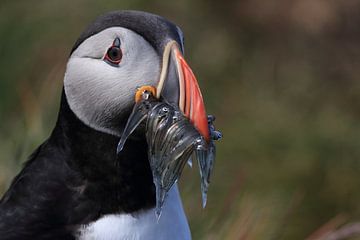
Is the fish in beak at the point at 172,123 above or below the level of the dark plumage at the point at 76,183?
above

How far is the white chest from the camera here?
338cm

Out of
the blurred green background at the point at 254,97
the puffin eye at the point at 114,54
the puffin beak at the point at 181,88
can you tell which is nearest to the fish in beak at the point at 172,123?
the puffin beak at the point at 181,88

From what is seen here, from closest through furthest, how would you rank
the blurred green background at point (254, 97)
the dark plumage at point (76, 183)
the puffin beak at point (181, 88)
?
the puffin beak at point (181, 88)
the dark plumage at point (76, 183)
the blurred green background at point (254, 97)

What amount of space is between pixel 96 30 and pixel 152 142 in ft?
1.15

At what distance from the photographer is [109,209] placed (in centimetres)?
344

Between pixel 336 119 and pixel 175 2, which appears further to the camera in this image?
pixel 175 2

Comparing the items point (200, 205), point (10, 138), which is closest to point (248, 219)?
point (200, 205)

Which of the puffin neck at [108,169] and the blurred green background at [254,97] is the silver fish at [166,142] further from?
the blurred green background at [254,97]

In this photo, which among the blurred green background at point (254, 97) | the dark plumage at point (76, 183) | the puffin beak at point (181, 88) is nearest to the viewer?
the puffin beak at point (181, 88)

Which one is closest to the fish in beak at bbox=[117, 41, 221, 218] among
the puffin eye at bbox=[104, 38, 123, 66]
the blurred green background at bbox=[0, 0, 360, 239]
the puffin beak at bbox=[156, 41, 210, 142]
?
the puffin beak at bbox=[156, 41, 210, 142]

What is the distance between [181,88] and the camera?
3145 millimetres

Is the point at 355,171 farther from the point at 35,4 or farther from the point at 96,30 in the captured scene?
the point at 96,30

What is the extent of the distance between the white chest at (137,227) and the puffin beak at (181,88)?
41cm

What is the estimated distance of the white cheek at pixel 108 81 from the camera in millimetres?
3213
